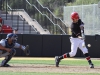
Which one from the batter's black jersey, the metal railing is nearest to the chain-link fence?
the metal railing

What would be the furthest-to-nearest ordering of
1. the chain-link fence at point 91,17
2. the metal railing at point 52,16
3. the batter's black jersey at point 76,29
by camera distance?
the metal railing at point 52,16 < the chain-link fence at point 91,17 < the batter's black jersey at point 76,29

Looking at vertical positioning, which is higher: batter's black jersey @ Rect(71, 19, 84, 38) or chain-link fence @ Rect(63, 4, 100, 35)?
batter's black jersey @ Rect(71, 19, 84, 38)

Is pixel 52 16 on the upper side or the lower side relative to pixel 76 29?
lower

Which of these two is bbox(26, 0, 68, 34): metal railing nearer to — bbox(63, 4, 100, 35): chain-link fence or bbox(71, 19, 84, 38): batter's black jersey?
bbox(63, 4, 100, 35): chain-link fence

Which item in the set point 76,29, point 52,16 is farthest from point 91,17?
point 76,29

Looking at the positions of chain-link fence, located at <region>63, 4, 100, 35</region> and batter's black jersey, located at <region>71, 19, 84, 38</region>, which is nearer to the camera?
batter's black jersey, located at <region>71, 19, 84, 38</region>

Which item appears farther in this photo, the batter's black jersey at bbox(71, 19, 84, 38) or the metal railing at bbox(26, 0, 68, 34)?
the metal railing at bbox(26, 0, 68, 34)

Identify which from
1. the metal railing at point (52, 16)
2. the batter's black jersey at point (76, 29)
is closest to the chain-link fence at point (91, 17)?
the metal railing at point (52, 16)

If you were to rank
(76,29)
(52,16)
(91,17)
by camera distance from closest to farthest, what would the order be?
(76,29)
(91,17)
(52,16)

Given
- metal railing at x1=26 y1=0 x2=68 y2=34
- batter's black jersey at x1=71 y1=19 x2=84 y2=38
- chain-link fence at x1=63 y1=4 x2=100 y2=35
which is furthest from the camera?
metal railing at x1=26 y1=0 x2=68 y2=34

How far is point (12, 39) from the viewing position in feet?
47.9

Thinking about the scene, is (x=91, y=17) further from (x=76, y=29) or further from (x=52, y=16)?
(x=76, y=29)

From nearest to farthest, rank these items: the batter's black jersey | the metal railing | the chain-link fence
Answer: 1. the batter's black jersey
2. the chain-link fence
3. the metal railing

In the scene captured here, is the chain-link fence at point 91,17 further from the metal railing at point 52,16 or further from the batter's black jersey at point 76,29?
the batter's black jersey at point 76,29
